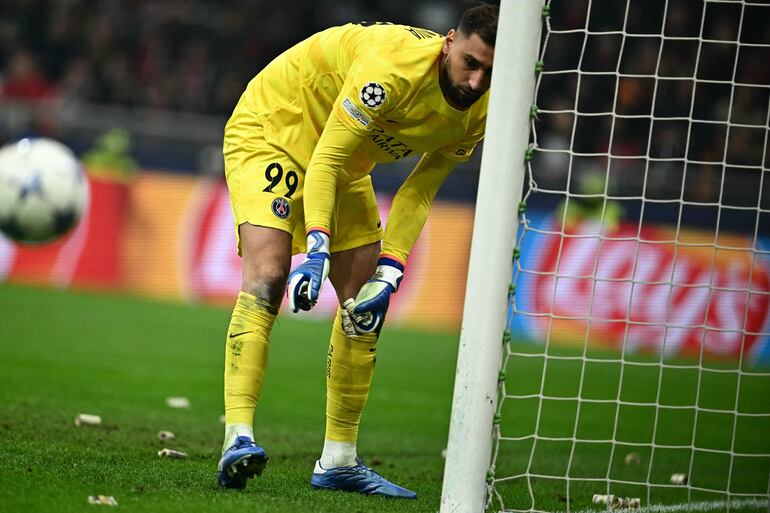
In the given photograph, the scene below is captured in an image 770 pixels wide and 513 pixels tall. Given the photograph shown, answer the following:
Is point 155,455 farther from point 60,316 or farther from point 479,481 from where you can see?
point 60,316

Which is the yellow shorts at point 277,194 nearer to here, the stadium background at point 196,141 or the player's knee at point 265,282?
the player's knee at point 265,282

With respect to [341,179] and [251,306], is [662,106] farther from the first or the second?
[251,306]

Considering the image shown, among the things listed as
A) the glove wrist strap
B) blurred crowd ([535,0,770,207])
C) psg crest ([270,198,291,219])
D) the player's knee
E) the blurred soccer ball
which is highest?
blurred crowd ([535,0,770,207])

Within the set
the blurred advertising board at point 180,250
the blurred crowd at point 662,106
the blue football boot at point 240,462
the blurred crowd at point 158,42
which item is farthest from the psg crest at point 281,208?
the blurred crowd at point 158,42

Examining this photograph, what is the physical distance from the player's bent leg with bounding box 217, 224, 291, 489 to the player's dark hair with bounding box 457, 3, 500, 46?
109 cm

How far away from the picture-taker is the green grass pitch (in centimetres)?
404

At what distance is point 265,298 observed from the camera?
4.18 m

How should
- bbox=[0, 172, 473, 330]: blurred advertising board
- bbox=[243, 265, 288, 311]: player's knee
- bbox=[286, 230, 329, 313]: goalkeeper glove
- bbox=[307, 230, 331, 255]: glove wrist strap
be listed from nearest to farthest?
bbox=[286, 230, 329, 313]: goalkeeper glove
bbox=[307, 230, 331, 255]: glove wrist strap
bbox=[243, 265, 288, 311]: player's knee
bbox=[0, 172, 473, 330]: blurred advertising board

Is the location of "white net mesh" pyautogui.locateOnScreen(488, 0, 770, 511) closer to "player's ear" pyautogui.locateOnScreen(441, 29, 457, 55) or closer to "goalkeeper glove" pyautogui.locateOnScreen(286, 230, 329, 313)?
"goalkeeper glove" pyautogui.locateOnScreen(286, 230, 329, 313)

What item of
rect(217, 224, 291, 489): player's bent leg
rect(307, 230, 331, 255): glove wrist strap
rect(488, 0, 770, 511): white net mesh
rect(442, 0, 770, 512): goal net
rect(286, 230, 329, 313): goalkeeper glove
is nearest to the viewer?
rect(286, 230, 329, 313): goalkeeper glove

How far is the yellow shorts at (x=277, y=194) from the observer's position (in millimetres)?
4258

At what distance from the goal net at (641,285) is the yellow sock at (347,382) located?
75 cm

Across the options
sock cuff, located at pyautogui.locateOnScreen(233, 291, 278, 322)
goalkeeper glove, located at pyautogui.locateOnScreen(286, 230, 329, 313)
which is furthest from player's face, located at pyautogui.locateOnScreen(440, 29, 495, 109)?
sock cuff, located at pyautogui.locateOnScreen(233, 291, 278, 322)

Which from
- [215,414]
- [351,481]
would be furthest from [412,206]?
[215,414]
